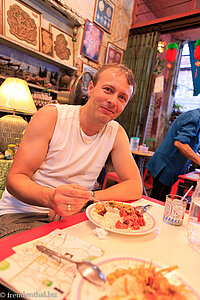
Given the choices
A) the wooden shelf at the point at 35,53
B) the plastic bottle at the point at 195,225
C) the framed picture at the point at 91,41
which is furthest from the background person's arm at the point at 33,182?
the framed picture at the point at 91,41

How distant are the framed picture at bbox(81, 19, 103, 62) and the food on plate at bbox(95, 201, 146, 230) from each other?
4073 mm

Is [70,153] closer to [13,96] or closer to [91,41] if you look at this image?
[13,96]

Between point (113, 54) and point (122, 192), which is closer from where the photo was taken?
point (122, 192)

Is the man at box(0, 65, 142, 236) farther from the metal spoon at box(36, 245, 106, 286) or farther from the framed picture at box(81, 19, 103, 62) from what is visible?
the framed picture at box(81, 19, 103, 62)

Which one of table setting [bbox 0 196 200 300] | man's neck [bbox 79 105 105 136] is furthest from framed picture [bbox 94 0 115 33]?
table setting [bbox 0 196 200 300]

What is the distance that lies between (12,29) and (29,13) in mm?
510

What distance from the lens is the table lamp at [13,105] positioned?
2.32 m

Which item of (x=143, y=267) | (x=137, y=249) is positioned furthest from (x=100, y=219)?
(x=143, y=267)

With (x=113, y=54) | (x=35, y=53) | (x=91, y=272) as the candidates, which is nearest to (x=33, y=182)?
(x=91, y=272)

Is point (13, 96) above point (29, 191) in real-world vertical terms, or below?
above

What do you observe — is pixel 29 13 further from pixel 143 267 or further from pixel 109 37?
pixel 143 267

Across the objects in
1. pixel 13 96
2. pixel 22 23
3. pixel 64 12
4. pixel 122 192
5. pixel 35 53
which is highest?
pixel 64 12

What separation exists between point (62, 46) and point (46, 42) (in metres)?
0.39

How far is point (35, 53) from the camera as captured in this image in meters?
3.28
